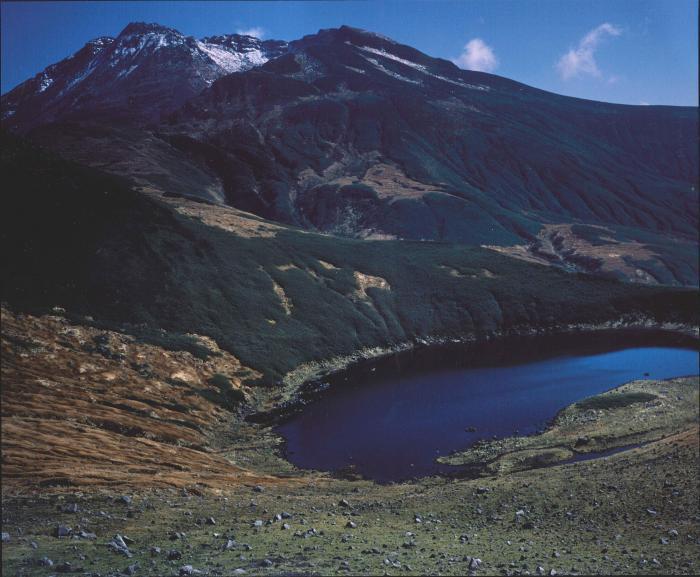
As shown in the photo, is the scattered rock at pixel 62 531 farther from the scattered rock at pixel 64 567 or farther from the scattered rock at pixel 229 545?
the scattered rock at pixel 229 545

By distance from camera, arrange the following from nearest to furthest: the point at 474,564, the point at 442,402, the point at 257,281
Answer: the point at 474,564 → the point at 442,402 → the point at 257,281

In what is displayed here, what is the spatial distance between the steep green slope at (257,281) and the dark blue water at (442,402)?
1331 centimetres

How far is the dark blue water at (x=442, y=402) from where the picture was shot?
57094 millimetres

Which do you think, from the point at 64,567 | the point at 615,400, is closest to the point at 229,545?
the point at 64,567

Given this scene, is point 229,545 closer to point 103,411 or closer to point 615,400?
point 103,411

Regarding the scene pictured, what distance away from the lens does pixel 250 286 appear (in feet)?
331

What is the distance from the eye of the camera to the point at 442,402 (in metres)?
75.4

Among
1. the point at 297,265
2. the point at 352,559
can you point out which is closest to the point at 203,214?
the point at 297,265

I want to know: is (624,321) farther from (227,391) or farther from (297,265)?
(227,391)

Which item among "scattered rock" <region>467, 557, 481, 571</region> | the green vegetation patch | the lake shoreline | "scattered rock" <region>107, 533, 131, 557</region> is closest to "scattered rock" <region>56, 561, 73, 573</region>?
"scattered rock" <region>107, 533, 131, 557</region>

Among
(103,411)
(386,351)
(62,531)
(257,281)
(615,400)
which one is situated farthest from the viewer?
(257,281)

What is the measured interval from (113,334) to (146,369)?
716 centimetres

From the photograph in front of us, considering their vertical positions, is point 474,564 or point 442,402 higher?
point 474,564

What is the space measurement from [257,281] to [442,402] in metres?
45.1
